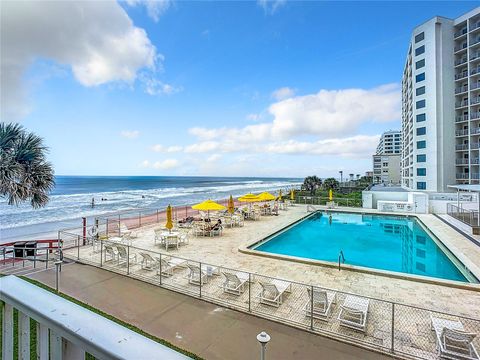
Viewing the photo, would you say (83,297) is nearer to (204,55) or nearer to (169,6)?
(169,6)

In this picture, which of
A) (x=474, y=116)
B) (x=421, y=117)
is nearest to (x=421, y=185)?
(x=421, y=117)

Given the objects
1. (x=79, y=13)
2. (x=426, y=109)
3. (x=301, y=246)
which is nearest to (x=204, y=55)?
(x=79, y=13)

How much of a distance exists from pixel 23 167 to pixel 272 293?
37.4 ft

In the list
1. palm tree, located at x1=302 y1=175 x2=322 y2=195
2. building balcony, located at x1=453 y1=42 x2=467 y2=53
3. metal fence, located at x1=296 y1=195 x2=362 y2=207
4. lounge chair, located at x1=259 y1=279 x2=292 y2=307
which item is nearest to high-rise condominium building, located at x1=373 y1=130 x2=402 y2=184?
building balcony, located at x1=453 y1=42 x2=467 y2=53

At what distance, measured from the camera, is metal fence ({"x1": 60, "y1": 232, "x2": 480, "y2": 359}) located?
20.7 feet

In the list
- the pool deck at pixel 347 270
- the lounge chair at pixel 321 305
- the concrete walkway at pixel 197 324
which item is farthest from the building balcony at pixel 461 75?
the concrete walkway at pixel 197 324

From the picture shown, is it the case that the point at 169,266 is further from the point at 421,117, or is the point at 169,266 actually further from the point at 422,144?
the point at 421,117

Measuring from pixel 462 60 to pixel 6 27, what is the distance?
1953 inches

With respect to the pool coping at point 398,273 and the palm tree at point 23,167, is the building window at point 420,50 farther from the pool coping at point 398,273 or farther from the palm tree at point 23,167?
the palm tree at point 23,167

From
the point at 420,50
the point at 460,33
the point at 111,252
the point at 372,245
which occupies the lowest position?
the point at 372,245

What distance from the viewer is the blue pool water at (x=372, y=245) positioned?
43.2 feet

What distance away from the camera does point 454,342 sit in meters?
6.24

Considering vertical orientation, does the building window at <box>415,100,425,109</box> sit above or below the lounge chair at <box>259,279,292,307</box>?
above

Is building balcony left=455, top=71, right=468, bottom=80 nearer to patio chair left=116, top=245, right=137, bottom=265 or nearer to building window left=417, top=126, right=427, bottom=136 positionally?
building window left=417, top=126, right=427, bottom=136
